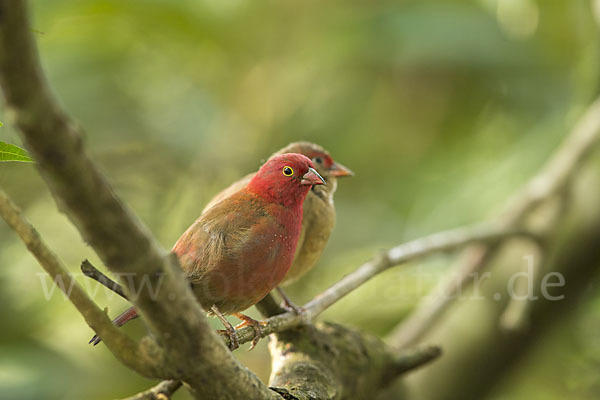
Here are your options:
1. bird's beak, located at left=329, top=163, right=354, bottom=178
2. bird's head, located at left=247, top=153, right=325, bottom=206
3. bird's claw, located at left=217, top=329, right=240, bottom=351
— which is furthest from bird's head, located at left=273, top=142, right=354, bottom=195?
bird's claw, located at left=217, top=329, right=240, bottom=351

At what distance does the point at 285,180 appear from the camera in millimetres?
3332

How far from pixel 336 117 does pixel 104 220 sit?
527 centimetres

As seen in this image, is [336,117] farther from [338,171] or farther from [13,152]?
[13,152]

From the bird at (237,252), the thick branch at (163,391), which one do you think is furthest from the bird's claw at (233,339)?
the thick branch at (163,391)

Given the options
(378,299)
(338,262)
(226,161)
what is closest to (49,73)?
(226,161)

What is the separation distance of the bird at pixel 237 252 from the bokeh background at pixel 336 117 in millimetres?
2092

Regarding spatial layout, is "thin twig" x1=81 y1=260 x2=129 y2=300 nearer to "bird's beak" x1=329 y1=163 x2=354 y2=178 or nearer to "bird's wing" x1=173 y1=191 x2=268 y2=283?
"bird's wing" x1=173 y1=191 x2=268 y2=283

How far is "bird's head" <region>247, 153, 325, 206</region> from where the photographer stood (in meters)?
3.27

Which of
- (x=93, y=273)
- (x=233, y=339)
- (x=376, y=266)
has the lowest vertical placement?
(x=376, y=266)

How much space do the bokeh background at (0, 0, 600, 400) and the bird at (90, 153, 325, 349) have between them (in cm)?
209

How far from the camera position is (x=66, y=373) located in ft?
15.7

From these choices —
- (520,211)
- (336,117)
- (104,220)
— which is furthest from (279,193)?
(336,117)

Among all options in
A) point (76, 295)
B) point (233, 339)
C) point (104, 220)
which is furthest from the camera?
point (233, 339)

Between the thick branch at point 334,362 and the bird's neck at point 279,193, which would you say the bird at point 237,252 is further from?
the thick branch at point 334,362
